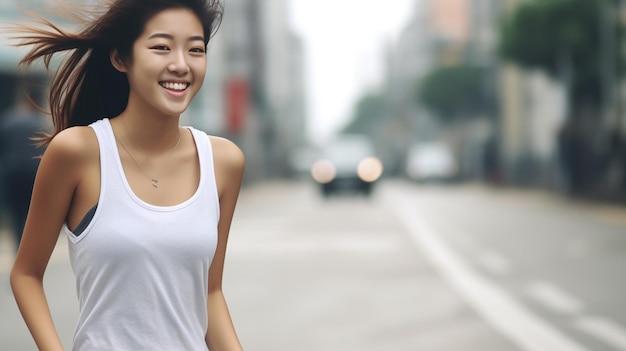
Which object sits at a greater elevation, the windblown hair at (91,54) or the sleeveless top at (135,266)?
the windblown hair at (91,54)

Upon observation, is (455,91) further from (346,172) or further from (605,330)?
(605,330)

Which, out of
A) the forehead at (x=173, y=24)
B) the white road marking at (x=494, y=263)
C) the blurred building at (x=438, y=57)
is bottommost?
the blurred building at (x=438, y=57)

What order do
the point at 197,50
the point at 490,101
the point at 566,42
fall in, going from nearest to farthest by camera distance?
the point at 197,50, the point at 566,42, the point at 490,101

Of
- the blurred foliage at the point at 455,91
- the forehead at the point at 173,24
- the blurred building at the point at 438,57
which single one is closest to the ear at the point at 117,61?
the forehead at the point at 173,24

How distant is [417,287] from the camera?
1098 cm

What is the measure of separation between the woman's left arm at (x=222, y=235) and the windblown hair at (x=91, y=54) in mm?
266

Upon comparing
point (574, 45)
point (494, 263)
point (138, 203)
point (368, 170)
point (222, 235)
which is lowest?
point (368, 170)

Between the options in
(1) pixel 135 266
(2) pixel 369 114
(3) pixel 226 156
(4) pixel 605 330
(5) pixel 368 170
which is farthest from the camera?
(2) pixel 369 114

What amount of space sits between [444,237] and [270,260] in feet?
15.0

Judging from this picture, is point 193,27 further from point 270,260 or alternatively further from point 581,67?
point 581,67

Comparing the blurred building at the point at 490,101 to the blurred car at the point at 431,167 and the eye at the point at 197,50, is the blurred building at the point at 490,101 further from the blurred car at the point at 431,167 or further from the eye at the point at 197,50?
the eye at the point at 197,50

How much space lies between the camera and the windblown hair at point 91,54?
2477 mm

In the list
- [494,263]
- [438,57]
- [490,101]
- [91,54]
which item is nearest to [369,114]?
[438,57]

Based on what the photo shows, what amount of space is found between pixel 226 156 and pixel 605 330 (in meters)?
6.27
